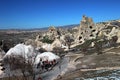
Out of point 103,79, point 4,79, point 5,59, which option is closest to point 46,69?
point 4,79

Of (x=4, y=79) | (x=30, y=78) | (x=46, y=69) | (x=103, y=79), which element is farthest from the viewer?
(x=46, y=69)

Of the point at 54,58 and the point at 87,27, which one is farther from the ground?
the point at 87,27

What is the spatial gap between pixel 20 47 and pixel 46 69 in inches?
1098

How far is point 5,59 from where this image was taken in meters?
106

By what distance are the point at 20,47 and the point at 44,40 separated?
7056 centimetres

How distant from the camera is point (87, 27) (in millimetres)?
171375

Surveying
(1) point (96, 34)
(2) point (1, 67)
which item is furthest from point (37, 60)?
(1) point (96, 34)

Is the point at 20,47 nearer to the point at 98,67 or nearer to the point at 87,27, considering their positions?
the point at 98,67

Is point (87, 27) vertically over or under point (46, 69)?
over

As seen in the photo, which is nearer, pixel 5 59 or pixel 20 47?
pixel 5 59

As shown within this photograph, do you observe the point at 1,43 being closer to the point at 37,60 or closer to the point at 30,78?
the point at 37,60

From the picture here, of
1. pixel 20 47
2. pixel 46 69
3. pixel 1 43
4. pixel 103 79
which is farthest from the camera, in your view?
pixel 1 43

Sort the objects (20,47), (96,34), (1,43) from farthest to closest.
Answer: (96,34) < (1,43) < (20,47)

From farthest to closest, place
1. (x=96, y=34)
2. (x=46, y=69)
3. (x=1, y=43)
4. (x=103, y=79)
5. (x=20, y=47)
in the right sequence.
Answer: (x=96, y=34) → (x=1, y=43) → (x=20, y=47) → (x=46, y=69) → (x=103, y=79)
